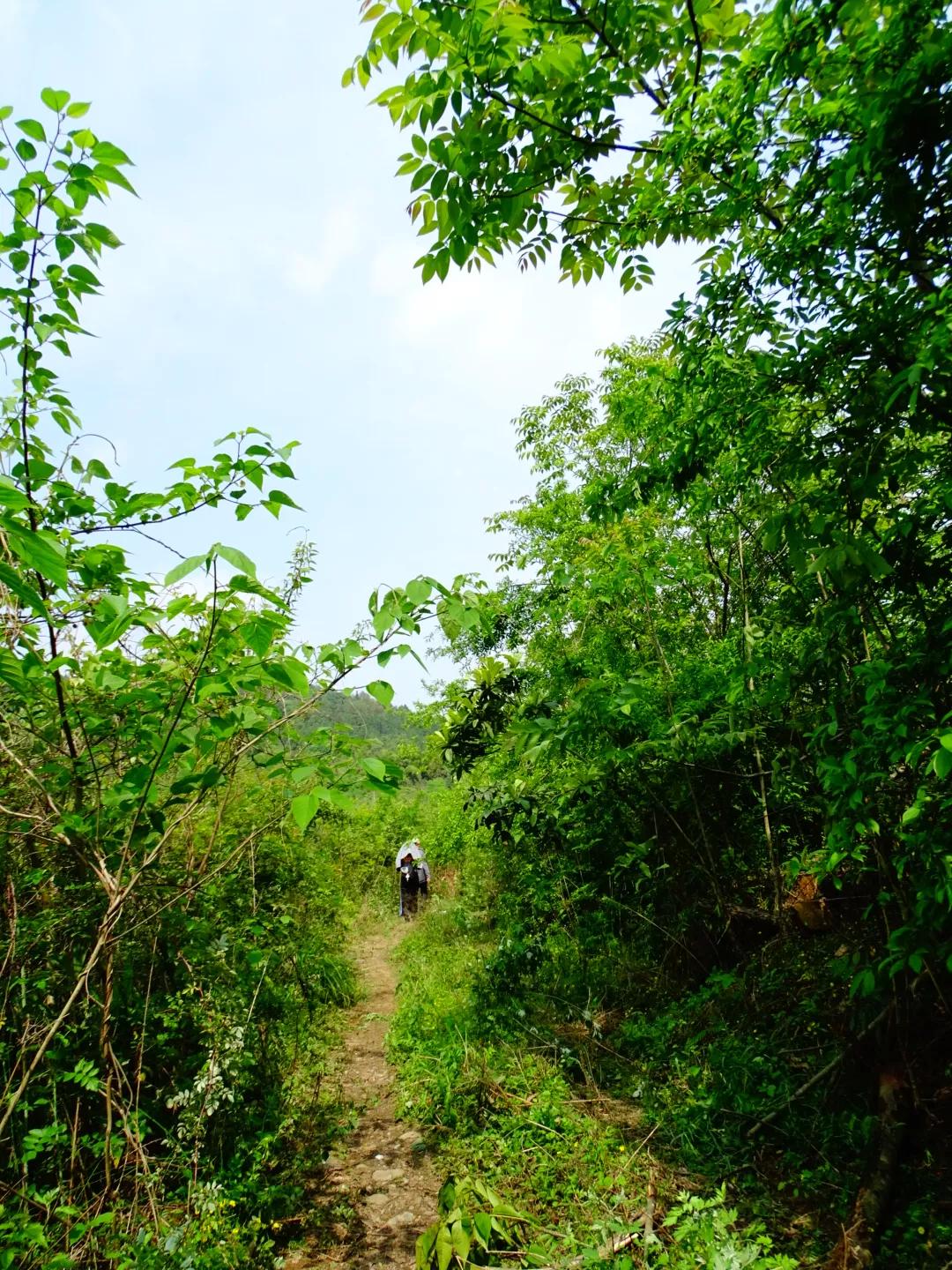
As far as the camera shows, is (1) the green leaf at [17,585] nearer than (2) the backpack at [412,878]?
Yes

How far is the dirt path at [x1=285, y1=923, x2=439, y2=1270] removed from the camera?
3.11 meters

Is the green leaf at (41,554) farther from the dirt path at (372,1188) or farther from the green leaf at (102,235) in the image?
the dirt path at (372,1188)

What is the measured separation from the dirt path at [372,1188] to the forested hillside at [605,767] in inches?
2.0

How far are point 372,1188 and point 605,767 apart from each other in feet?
9.46

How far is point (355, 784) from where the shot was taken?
1566mm

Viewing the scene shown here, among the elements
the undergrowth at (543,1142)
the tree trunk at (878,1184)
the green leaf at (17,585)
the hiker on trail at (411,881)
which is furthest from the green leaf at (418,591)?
the hiker on trail at (411,881)

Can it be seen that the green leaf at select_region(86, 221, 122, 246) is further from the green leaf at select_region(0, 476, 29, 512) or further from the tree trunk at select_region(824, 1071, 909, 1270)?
the tree trunk at select_region(824, 1071, 909, 1270)

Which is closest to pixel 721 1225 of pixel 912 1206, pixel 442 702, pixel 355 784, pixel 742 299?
pixel 912 1206

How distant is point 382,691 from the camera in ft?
5.86

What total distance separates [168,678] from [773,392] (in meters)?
2.41

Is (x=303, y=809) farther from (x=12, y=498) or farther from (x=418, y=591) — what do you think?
(x=12, y=498)

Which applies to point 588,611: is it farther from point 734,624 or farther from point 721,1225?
point 721,1225

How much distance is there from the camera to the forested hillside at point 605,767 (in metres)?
1.75

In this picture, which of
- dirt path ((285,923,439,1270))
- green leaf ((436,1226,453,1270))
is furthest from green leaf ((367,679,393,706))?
dirt path ((285,923,439,1270))
